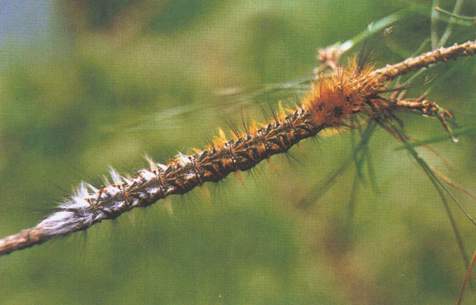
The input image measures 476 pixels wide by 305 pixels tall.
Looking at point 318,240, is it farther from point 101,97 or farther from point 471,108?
point 101,97

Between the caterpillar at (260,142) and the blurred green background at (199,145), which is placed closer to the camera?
the caterpillar at (260,142)

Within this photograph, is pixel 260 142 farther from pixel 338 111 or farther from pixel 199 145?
pixel 199 145

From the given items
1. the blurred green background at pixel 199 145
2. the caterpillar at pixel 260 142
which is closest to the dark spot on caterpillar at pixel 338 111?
the caterpillar at pixel 260 142

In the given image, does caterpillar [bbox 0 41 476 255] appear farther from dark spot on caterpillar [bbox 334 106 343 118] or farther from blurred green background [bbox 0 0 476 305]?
blurred green background [bbox 0 0 476 305]

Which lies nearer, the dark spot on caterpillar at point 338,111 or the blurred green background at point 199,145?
the dark spot on caterpillar at point 338,111

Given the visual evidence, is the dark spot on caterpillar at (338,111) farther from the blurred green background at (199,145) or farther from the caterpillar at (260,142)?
the blurred green background at (199,145)
